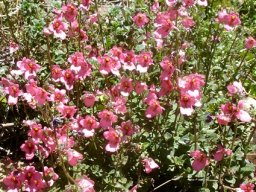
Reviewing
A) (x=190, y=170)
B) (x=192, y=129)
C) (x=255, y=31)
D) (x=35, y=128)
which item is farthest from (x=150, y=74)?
(x=255, y=31)

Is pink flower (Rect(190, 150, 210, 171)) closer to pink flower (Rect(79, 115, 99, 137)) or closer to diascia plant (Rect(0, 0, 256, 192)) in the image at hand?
diascia plant (Rect(0, 0, 256, 192))

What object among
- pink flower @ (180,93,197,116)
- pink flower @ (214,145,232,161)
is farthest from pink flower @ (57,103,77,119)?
pink flower @ (214,145,232,161)

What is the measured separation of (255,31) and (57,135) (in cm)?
248

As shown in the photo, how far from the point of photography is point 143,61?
319cm

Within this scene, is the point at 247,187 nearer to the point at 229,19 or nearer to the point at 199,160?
the point at 199,160

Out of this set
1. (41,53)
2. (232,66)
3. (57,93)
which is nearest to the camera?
(57,93)

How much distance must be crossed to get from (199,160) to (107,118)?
58 cm

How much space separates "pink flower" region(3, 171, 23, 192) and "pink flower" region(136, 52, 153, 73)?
979 millimetres

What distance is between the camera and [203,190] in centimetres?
312

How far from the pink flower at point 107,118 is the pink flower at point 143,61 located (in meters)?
0.40

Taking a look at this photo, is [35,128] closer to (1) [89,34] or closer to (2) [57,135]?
(2) [57,135]

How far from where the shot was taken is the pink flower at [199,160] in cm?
291

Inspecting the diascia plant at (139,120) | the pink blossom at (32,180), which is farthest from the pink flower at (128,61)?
the pink blossom at (32,180)

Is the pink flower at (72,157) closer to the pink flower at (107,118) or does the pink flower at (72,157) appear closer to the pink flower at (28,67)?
A: the pink flower at (107,118)
